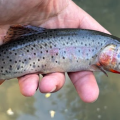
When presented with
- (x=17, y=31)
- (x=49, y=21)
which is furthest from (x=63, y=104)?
(x=17, y=31)

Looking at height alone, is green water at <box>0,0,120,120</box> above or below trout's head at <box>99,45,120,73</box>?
below

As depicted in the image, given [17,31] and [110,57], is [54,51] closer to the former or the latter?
[17,31]

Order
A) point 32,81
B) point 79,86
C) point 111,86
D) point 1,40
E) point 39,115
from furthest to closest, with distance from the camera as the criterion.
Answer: point 111,86, point 39,115, point 1,40, point 79,86, point 32,81

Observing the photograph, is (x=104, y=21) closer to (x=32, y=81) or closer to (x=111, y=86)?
(x=111, y=86)

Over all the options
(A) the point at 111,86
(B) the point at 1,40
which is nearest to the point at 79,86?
(B) the point at 1,40

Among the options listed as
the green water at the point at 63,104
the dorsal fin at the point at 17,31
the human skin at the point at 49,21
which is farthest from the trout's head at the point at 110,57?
the green water at the point at 63,104

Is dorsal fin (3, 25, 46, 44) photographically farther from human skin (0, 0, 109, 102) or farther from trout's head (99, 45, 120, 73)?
trout's head (99, 45, 120, 73)

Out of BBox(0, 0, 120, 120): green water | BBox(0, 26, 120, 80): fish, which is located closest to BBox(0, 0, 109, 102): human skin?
BBox(0, 26, 120, 80): fish
